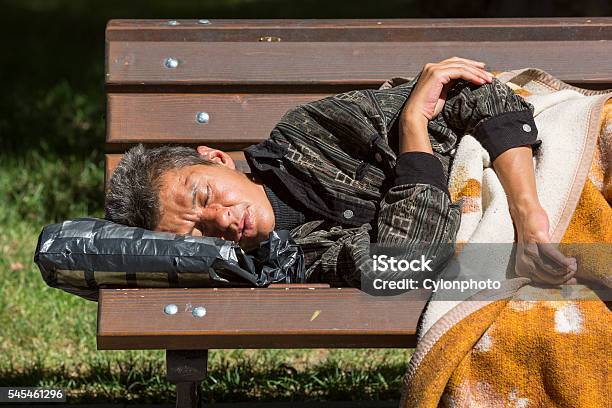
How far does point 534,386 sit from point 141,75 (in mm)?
1567

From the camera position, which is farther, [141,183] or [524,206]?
[141,183]

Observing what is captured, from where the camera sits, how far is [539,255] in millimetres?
2508

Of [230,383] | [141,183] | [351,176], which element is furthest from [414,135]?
[230,383]

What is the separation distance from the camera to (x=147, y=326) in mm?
2393

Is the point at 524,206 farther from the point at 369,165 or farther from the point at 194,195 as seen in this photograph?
the point at 194,195

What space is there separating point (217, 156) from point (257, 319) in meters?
0.79

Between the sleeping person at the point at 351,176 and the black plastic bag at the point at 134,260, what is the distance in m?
0.20

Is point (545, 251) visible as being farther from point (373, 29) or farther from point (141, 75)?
point (141, 75)

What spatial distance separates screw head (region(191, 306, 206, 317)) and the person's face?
1.37 feet

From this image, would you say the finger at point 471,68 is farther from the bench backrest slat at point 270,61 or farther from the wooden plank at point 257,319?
the wooden plank at point 257,319

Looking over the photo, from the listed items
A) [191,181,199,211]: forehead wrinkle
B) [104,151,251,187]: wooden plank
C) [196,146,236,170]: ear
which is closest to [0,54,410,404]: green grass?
[104,151,251,187]: wooden plank

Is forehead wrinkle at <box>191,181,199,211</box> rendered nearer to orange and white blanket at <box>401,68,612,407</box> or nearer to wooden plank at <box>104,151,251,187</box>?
wooden plank at <box>104,151,251,187</box>

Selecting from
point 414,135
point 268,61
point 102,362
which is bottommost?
point 102,362

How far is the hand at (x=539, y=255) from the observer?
248 cm
